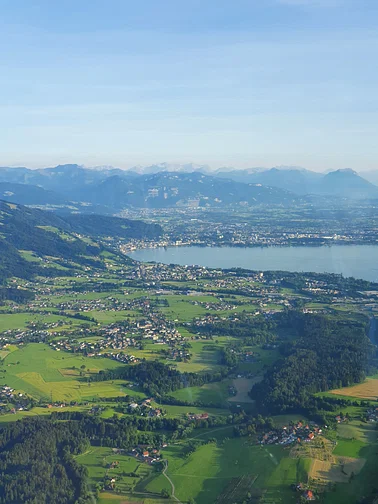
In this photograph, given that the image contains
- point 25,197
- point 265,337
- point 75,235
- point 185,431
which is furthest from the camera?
point 25,197

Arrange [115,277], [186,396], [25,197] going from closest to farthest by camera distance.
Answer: [186,396] → [115,277] → [25,197]

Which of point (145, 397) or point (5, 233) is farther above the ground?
point (5, 233)

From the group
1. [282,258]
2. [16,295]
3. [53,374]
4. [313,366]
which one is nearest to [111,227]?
[282,258]

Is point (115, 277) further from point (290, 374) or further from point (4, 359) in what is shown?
point (290, 374)

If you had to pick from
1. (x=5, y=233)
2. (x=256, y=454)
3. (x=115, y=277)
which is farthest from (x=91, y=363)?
(x=5, y=233)

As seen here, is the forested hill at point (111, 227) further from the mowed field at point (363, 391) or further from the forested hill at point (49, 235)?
the mowed field at point (363, 391)

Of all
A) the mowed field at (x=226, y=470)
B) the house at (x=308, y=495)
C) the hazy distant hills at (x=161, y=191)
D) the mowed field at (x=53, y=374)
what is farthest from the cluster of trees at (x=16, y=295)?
the hazy distant hills at (x=161, y=191)

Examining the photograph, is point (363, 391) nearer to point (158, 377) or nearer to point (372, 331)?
point (158, 377)
